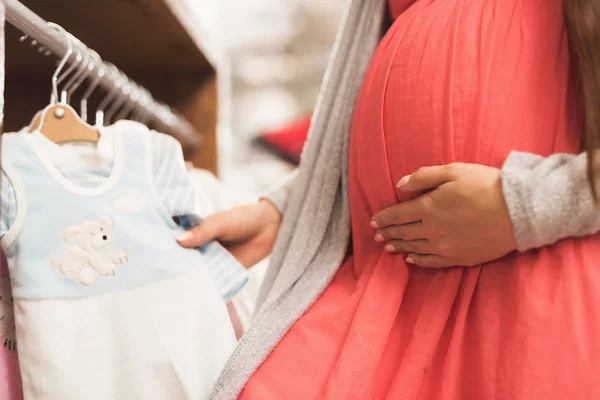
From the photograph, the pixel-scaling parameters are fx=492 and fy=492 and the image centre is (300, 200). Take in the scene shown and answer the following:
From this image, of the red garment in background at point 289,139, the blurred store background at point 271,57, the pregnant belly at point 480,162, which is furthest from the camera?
the blurred store background at point 271,57

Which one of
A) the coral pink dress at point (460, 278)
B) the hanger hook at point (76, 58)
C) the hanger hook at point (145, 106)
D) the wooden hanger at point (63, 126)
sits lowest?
the coral pink dress at point (460, 278)

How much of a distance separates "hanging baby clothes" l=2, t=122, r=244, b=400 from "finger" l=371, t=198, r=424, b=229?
0.60 feet

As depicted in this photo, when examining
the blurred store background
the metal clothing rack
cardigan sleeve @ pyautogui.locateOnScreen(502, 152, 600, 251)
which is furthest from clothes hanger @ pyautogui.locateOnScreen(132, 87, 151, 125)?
the blurred store background

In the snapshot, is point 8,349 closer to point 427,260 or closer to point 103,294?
point 103,294

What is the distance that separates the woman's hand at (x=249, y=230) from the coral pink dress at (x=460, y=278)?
Result: 16 cm

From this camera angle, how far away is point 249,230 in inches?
23.6

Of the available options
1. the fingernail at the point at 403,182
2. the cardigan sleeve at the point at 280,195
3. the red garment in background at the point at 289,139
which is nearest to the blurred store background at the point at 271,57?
the red garment in background at the point at 289,139

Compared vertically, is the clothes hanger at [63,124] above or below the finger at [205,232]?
above

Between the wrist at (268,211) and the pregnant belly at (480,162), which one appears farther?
the wrist at (268,211)

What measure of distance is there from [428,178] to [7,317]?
15.7 inches

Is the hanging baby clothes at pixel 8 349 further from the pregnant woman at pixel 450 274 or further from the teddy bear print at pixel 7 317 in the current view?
the pregnant woman at pixel 450 274

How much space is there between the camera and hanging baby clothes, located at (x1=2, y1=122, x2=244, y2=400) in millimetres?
420

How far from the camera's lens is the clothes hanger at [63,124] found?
1.66ft

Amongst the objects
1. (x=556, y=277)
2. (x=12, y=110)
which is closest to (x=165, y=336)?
(x=556, y=277)
